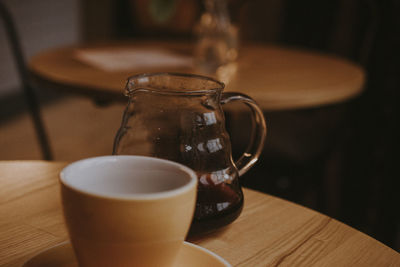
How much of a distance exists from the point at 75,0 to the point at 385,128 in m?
2.97

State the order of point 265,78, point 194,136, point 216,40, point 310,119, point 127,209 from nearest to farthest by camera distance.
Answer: point 127,209 < point 194,136 < point 265,78 < point 216,40 < point 310,119

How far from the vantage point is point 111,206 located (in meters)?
0.29

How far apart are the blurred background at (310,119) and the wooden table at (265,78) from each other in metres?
0.21

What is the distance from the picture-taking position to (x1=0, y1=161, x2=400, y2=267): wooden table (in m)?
0.40

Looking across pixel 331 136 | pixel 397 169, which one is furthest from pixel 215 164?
pixel 397 169

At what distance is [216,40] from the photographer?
1.34 meters

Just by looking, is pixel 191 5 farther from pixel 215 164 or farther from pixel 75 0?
pixel 215 164

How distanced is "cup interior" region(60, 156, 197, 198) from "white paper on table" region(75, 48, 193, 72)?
90 cm

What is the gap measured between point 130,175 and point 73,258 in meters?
0.09

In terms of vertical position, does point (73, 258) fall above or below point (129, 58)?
above

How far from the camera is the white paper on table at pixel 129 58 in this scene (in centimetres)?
127

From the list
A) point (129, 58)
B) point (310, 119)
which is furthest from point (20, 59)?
point (310, 119)

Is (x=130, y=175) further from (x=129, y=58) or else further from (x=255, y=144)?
(x=129, y=58)

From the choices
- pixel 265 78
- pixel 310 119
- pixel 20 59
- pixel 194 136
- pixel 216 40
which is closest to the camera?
pixel 194 136
